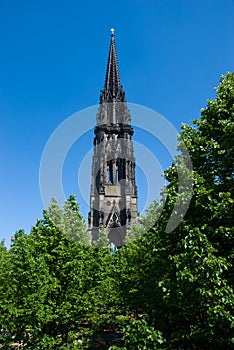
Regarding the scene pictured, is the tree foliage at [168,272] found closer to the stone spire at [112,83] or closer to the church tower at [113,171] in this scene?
the church tower at [113,171]

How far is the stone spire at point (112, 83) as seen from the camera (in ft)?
190

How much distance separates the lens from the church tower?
43.1 meters

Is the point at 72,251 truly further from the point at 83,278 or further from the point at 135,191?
the point at 135,191

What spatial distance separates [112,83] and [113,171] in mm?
22185

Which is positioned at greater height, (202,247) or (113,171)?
(113,171)

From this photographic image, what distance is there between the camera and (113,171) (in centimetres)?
4909

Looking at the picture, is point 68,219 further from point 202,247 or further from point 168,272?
point 202,247

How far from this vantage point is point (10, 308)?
36.8 feet

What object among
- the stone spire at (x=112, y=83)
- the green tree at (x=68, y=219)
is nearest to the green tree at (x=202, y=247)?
the green tree at (x=68, y=219)

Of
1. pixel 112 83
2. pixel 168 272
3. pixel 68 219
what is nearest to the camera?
pixel 168 272

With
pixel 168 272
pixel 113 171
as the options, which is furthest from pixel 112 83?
pixel 168 272

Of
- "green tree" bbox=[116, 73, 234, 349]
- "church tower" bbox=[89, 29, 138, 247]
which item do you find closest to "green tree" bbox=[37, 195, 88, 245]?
"green tree" bbox=[116, 73, 234, 349]

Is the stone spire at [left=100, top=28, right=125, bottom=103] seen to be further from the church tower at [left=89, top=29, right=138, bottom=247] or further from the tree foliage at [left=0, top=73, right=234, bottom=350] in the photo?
the tree foliage at [left=0, top=73, right=234, bottom=350]

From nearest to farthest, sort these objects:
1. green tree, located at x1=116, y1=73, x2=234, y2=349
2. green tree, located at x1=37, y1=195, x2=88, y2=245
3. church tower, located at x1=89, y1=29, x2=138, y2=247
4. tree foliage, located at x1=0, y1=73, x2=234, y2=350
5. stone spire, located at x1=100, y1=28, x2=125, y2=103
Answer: green tree, located at x1=116, y1=73, x2=234, y2=349, tree foliage, located at x1=0, y1=73, x2=234, y2=350, green tree, located at x1=37, y1=195, x2=88, y2=245, church tower, located at x1=89, y1=29, x2=138, y2=247, stone spire, located at x1=100, y1=28, x2=125, y2=103
